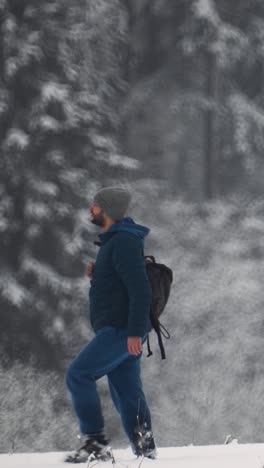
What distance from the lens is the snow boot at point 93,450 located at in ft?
16.4

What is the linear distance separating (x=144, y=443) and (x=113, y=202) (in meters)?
1.40

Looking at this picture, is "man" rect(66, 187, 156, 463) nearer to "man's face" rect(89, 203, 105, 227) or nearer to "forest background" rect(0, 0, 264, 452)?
"man's face" rect(89, 203, 105, 227)

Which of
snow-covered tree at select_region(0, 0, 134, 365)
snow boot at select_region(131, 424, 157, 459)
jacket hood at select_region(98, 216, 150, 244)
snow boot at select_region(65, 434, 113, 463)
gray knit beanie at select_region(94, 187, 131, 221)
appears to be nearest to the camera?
snow boot at select_region(65, 434, 113, 463)

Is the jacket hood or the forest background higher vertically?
the forest background

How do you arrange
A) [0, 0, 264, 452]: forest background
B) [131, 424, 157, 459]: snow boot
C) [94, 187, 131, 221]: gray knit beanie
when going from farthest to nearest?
[0, 0, 264, 452]: forest background
[94, 187, 131, 221]: gray knit beanie
[131, 424, 157, 459]: snow boot

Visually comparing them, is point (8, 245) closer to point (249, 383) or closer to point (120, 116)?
point (120, 116)

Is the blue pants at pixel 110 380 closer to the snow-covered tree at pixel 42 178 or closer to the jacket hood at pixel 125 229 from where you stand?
the jacket hood at pixel 125 229

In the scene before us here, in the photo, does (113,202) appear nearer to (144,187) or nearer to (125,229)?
(125,229)

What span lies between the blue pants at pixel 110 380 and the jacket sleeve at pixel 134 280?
0.14 meters

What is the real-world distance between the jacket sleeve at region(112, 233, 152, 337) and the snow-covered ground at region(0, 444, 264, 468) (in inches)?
29.1

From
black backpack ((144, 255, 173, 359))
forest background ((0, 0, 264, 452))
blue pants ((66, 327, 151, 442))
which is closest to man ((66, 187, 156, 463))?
blue pants ((66, 327, 151, 442))

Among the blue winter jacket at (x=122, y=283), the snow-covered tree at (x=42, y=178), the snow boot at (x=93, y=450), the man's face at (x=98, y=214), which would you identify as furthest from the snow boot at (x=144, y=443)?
the snow-covered tree at (x=42, y=178)

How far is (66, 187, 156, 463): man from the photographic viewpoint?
16.7 feet

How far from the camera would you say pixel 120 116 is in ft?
57.1
